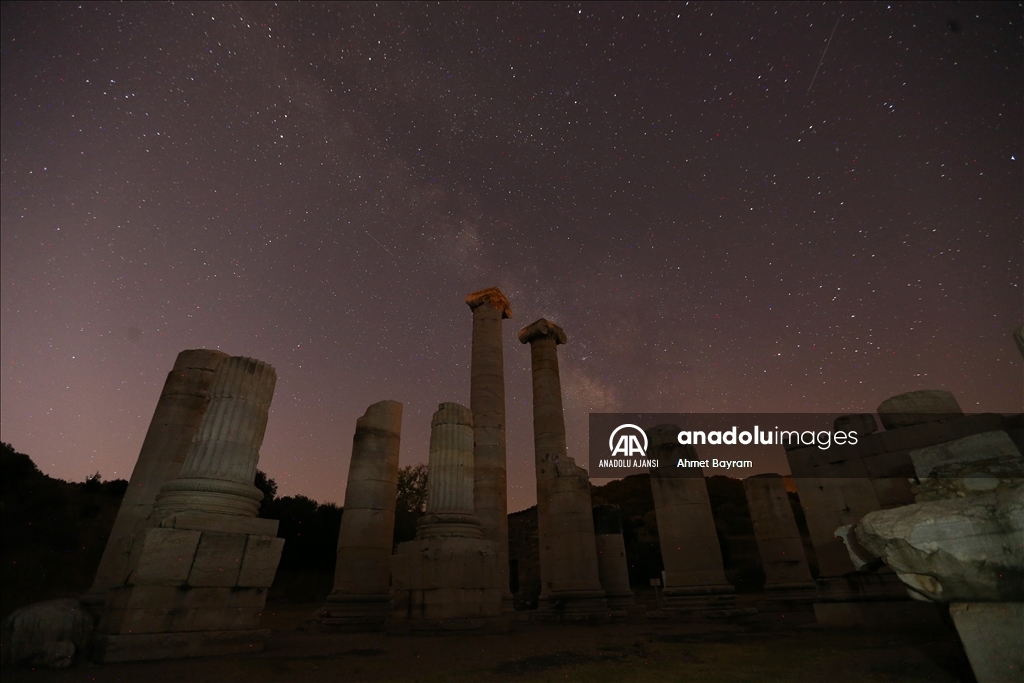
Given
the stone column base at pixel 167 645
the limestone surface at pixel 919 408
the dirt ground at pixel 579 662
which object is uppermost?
the limestone surface at pixel 919 408

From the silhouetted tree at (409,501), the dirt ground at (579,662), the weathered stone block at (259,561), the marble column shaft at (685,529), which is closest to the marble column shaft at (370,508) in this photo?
the dirt ground at (579,662)

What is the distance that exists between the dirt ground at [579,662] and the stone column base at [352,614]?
12.9ft

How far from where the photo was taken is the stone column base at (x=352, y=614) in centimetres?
1341

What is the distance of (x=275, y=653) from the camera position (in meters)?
7.84

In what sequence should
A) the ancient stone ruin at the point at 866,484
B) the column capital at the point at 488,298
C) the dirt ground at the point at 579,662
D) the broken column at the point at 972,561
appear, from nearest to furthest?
1. the broken column at the point at 972,561
2. the dirt ground at the point at 579,662
3. the ancient stone ruin at the point at 866,484
4. the column capital at the point at 488,298

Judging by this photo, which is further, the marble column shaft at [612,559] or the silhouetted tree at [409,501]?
the silhouetted tree at [409,501]

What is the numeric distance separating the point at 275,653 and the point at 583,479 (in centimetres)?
1241

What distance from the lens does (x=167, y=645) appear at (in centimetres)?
680

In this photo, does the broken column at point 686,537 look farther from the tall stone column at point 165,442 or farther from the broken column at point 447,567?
the tall stone column at point 165,442

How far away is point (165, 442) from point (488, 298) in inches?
514

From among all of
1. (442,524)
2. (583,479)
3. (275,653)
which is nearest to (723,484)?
(583,479)

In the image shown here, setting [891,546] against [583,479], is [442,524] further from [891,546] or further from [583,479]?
[891,546]

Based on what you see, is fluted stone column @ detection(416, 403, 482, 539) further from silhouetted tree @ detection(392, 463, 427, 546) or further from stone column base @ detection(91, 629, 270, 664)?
silhouetted tree @ detection(392, 463, 427, 546)

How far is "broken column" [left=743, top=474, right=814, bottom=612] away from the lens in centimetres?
1723
